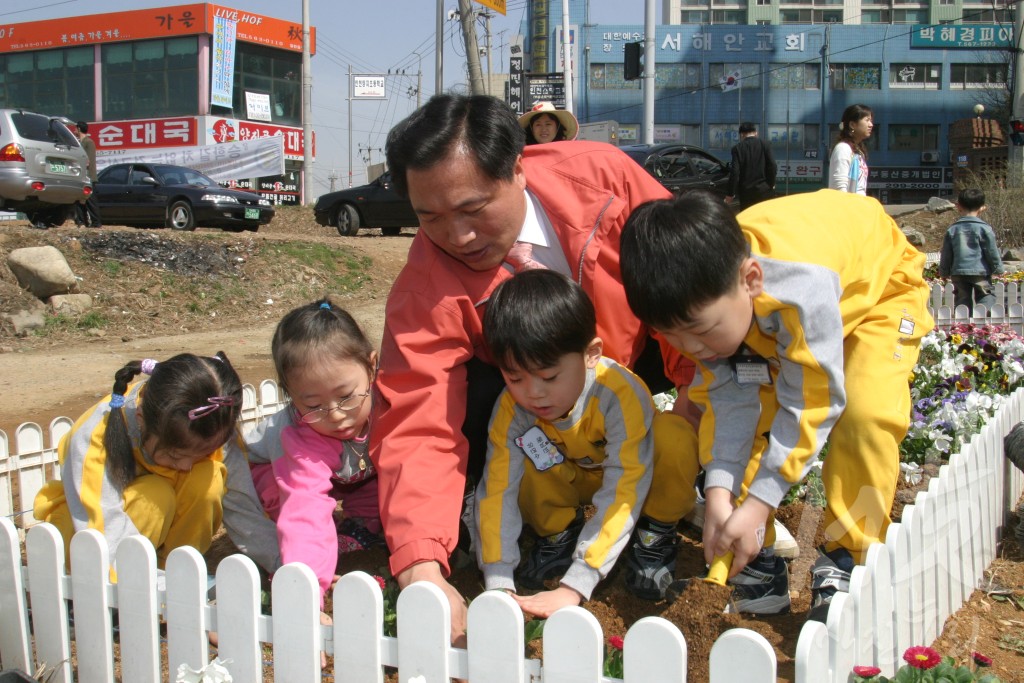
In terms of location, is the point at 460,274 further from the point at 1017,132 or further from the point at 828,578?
the point at 1017,132

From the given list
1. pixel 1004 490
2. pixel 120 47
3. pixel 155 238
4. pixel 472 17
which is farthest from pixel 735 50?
pixel 1004 490

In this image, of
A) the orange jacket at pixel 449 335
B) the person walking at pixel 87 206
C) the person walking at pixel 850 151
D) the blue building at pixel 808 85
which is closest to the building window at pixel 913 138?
the blue building at pixel 808 85

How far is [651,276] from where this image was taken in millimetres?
2139

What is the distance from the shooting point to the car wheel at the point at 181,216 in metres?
14.5

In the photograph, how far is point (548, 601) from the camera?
7.43ft

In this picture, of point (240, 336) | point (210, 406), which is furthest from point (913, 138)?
point (210, 406)

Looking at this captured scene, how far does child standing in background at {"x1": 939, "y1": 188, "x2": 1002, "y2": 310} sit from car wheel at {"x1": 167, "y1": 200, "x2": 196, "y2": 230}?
1086cm

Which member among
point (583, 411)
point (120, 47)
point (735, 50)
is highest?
point (735, 50)

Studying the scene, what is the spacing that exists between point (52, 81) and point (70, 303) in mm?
32201

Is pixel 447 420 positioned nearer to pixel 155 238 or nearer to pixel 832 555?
pixel 832 555

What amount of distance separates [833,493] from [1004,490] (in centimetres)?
119

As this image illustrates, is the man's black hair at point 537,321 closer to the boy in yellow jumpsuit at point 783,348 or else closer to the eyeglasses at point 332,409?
the boy in yellow jumpsuit at point 783,348

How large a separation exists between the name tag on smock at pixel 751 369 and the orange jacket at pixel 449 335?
1.42ft

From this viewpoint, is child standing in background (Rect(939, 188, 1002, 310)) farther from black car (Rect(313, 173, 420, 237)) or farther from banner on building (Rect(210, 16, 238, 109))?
banner on building (Rect(210, 16, 238, 109))
